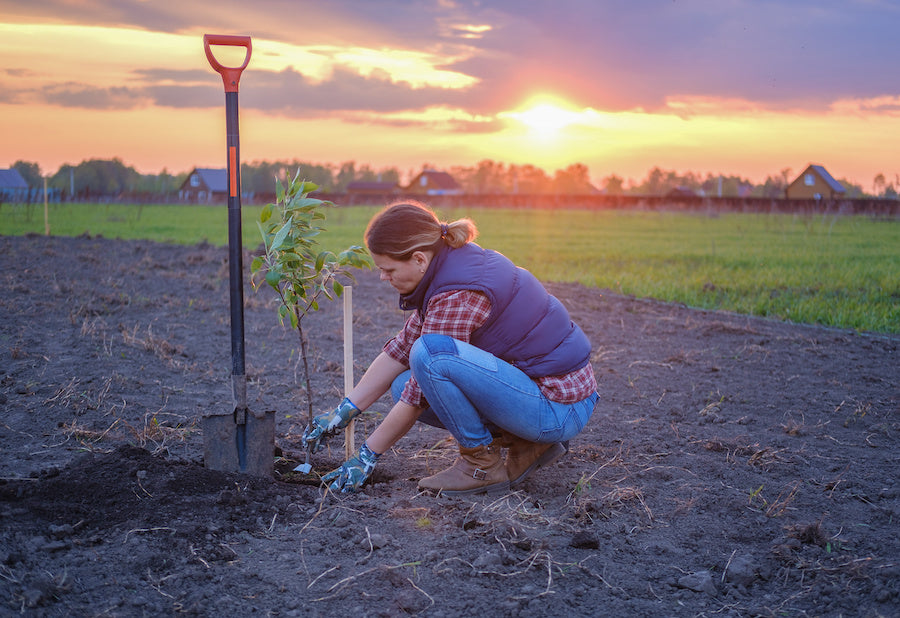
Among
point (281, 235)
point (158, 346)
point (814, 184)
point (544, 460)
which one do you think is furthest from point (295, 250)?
point (814, 184)

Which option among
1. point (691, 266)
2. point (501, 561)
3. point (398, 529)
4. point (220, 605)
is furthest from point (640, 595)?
point (691, 266)

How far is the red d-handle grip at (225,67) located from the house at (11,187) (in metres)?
17.3

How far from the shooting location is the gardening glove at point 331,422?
123 inches

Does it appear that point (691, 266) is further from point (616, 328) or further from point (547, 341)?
point (547, 341)

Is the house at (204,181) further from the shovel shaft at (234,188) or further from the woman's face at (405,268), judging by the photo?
the woman's face at (405,268)

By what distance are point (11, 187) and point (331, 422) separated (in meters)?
18.1

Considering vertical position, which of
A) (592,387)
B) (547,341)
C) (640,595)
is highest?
(547,341)

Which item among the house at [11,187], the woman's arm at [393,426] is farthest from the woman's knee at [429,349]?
the house at [11,187]

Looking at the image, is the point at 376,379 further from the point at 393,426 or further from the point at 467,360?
the point at 467,360

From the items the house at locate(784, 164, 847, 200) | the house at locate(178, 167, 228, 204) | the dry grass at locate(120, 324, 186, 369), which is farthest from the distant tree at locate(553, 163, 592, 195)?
the dry grass at locate(120, 324, 186, 369)

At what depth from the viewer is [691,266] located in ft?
40.3

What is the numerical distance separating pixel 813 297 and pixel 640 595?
738 cm

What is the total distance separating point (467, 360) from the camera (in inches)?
113

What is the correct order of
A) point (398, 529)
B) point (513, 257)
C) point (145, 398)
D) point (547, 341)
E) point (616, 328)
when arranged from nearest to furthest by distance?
point (398, 529), point (547, 341), point (145, 398), point (616, 328), point (513, 257)
